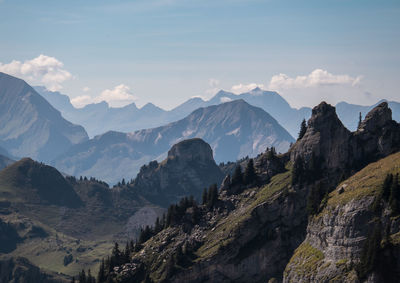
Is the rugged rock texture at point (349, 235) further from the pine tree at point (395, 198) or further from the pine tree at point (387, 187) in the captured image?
the pine tree at point (395, 198)

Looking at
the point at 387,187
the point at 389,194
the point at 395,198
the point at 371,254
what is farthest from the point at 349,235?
the point at 387,187

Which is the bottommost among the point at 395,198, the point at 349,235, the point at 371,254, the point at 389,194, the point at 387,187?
the point at 371,254

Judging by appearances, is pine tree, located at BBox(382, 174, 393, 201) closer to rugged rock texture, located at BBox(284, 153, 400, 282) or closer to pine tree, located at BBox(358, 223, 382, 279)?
rugged rock texture, located at BBox(284, 153, 400, 282)

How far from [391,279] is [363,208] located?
24.8 metres

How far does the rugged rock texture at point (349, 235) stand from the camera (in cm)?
14525

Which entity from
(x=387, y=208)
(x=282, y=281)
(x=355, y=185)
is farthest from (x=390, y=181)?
(x=282, y=281)

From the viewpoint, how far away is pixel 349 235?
160 meters

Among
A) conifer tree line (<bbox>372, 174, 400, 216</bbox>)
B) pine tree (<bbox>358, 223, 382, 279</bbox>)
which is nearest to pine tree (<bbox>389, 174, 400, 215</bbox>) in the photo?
conifer tree line (<bbox>372, 174, 400, 216</bbox>)

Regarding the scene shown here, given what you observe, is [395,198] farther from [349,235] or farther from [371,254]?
[371,254]

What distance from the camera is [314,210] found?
187125 mm

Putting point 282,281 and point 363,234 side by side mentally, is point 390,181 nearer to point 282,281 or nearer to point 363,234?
point 363,234

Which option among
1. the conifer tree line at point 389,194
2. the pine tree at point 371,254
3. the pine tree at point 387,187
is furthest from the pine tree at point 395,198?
the pine tree at point 371,254

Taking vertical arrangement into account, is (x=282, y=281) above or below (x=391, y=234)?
below

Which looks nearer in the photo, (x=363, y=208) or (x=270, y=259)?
(x=363, y=208)
